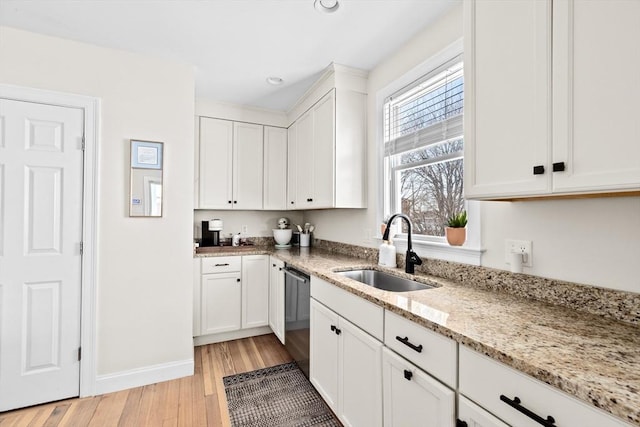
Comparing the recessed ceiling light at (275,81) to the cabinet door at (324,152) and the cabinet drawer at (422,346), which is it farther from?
the cabinet drawer at (422,346)

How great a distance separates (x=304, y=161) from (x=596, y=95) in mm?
2457

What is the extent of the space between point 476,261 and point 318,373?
1243 millimetres

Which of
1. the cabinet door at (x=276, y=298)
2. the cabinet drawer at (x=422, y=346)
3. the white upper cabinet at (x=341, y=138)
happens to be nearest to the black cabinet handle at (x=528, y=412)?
the cabinet drawer at (x=422, y=346)

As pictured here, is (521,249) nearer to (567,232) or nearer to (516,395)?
(567,232)

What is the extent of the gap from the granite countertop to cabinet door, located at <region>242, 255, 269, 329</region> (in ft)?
5.68

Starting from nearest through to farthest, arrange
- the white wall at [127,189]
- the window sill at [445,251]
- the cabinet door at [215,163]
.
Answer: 1. the window sill at [445,251]
2. the white wall at [127,189]
3. the cabinet door at [215,163]

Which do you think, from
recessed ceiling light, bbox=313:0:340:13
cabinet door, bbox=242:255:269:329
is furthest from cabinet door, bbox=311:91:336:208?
cabinet door, bbox=242:255:269:329

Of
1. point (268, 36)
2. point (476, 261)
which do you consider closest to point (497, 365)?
point (476, 261)

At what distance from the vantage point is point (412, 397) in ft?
3.95

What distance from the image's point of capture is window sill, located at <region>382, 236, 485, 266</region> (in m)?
1.68

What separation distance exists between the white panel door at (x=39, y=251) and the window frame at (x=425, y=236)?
222 cm

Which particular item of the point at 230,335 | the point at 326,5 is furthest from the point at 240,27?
the point at 230,335

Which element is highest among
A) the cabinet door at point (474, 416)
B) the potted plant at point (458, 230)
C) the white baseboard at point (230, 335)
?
the potted plant at point (458, 230)

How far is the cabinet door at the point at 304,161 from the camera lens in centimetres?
301
